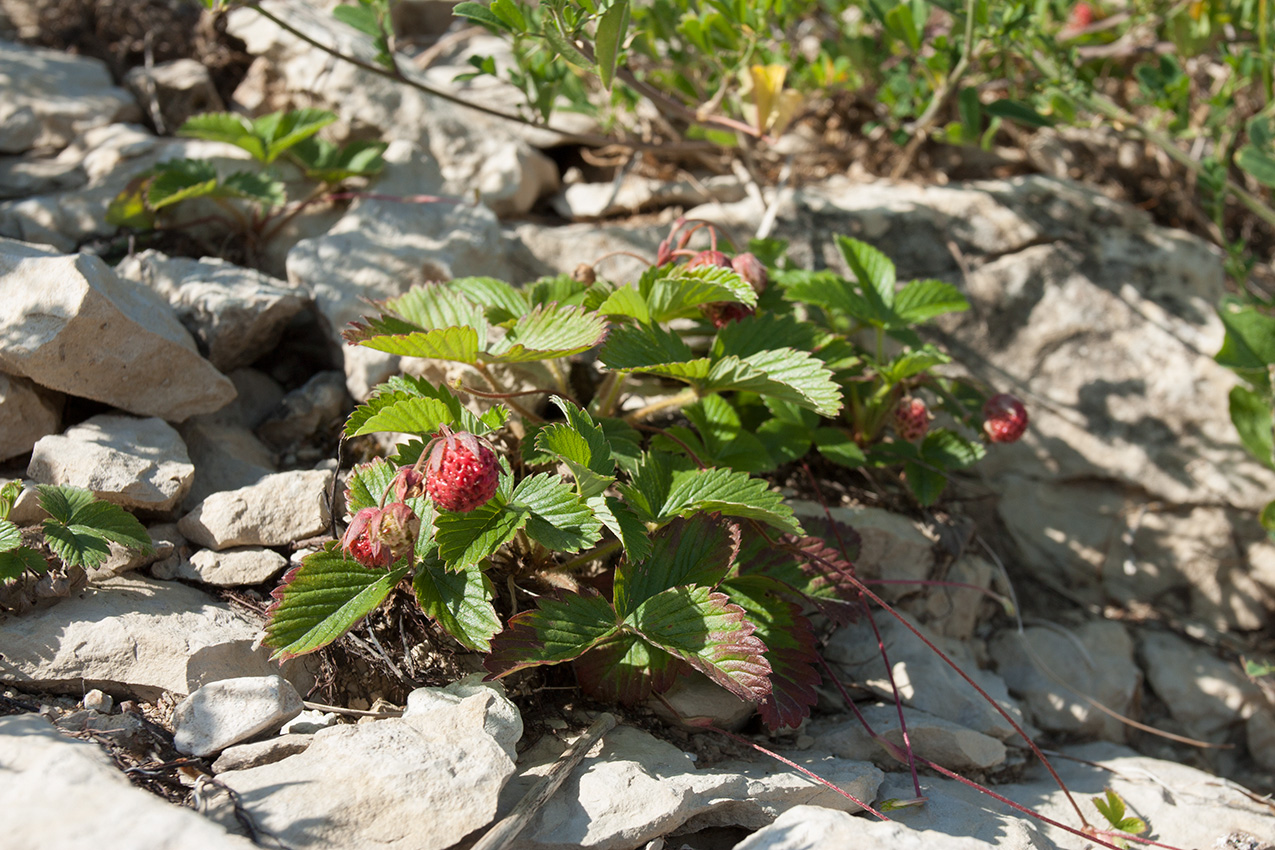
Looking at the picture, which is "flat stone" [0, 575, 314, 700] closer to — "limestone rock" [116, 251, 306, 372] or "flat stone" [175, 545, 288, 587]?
"flat stone" [175, 545, 288, 587]

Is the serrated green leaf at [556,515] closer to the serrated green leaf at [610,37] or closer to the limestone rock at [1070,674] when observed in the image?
the serrated green leaf at [610,37]

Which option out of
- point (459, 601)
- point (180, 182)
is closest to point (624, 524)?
point (459, 601)

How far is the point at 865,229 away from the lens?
3.01 meters

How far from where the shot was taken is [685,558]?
179 cm

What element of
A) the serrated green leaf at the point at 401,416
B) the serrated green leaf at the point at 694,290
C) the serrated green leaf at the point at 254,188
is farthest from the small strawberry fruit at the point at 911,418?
the serrated green leaf at the point at 254,188

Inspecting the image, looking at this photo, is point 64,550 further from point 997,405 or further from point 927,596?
point 997,405

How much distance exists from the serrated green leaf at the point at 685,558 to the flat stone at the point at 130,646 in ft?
2.21

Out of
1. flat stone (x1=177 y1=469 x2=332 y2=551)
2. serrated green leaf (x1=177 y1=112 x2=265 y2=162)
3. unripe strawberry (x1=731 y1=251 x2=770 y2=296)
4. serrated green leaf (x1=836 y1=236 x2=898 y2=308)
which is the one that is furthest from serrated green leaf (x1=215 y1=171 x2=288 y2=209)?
serrated green leaf (x1=836 y1=236 x2=898 y2=308)

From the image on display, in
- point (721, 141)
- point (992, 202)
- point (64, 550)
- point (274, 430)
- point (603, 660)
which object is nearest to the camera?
point (64, 550)

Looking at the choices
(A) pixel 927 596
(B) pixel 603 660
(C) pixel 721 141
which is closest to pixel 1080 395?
(A) pixel 927 596

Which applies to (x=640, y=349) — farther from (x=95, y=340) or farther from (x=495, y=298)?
(x=95, y=340)

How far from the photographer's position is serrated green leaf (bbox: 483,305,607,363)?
69.1 inches

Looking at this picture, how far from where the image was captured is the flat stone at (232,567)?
1.85 meters

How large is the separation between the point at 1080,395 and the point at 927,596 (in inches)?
40.9
